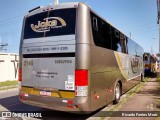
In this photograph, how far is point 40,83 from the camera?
22.3ft

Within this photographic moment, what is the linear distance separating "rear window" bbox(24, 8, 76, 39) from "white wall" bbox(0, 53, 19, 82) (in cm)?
1883

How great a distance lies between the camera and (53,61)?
6.52m

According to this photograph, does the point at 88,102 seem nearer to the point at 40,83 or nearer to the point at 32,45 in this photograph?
the point at 40,83

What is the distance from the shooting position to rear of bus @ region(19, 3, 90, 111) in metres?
6.03

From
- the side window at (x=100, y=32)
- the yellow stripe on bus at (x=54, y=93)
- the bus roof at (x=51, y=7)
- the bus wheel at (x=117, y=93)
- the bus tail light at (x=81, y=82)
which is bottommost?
the bus wheel at (x=117, y=93)

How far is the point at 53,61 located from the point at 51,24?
1.17 meters

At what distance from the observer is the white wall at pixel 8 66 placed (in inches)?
980

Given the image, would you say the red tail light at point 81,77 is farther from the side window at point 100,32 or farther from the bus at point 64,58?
the side window at point 100,32

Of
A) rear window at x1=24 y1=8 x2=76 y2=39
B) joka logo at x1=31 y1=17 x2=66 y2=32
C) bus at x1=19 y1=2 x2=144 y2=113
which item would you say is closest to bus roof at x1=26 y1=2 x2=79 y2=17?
bus at x1=19 y1=2 x2=144 y2=113

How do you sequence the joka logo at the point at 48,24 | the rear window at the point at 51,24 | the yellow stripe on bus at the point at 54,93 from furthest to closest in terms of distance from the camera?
the joka logo at the point at 48,24, the rear window at the point at 51,24, the yellow stripe on bus at the point at 54,93

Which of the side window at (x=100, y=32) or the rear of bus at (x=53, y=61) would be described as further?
the side window at (x=100, y=32)

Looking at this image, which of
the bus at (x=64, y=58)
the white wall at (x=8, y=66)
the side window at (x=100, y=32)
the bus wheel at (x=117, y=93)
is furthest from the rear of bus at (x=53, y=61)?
the white wall at (x=8, y=66)

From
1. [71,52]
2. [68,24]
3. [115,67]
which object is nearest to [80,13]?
[68,24]

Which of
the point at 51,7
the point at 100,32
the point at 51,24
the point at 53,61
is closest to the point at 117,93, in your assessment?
the point at 100,32
